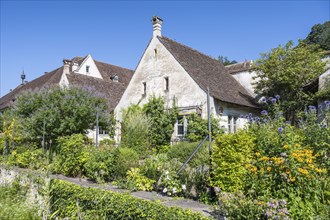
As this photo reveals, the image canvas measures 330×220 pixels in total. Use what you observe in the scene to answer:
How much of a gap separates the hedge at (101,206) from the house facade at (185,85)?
411 inches

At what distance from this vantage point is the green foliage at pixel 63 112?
12.8m

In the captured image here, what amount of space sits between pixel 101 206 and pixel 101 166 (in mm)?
2659

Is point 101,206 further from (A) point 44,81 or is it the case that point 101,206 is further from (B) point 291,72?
(A) point 44,81

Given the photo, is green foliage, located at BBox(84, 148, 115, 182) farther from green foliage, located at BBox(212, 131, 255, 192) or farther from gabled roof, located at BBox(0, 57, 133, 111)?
gabled roof, located at BBox(0, 57, 133, 111)

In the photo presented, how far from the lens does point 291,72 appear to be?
16.7 metres

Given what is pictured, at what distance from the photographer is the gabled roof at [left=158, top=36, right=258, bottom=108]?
675 inches

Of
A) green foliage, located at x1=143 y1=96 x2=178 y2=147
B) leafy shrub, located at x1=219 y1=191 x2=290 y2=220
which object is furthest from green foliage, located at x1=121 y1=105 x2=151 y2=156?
leafy shrub, located at x1=219 y1=191 x2=290 y2=220

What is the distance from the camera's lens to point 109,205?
19.3 ft

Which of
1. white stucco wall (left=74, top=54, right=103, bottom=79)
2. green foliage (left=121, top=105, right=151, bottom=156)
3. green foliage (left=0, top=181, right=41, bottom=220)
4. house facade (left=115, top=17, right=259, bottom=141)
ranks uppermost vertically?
white stucco wall (left=74, top=54, right=103, bottom=79)

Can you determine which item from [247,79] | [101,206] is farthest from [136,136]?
[247,79]

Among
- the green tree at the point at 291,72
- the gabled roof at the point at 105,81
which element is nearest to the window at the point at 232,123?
the green tree at the point at 291,72

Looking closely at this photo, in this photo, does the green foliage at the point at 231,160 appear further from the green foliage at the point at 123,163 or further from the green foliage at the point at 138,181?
the green foliage at the point at 123,163

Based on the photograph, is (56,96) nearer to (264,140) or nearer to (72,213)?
(72,213)

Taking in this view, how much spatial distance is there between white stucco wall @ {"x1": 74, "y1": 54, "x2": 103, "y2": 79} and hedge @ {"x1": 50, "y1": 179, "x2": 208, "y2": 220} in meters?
24.1
